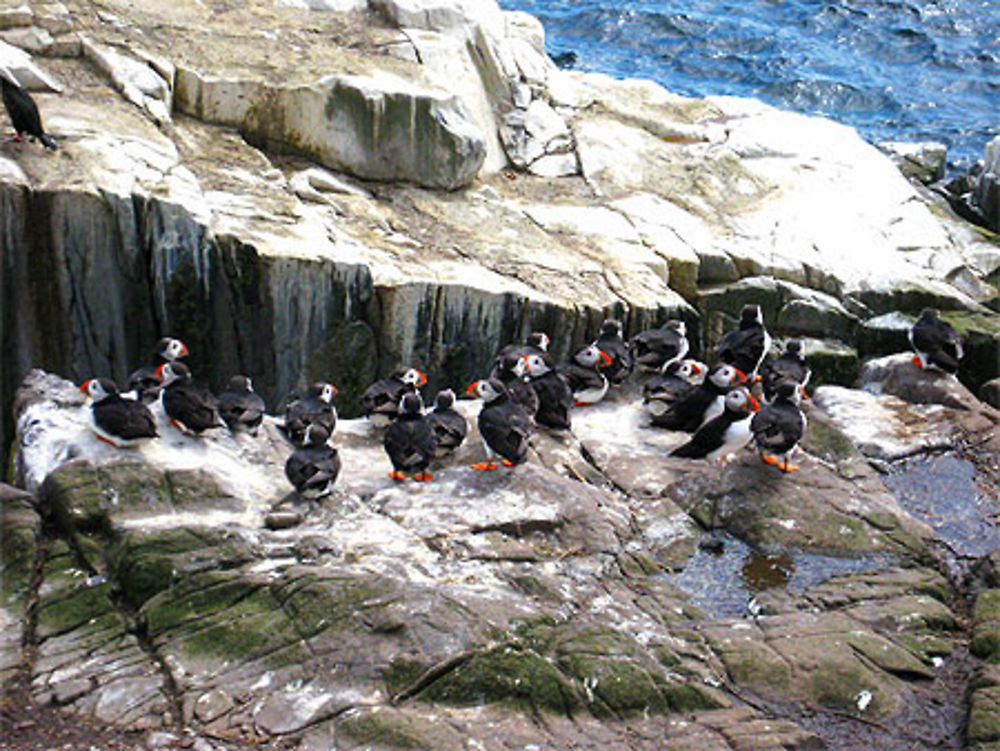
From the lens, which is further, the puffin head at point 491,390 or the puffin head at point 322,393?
the puffin head at point 322,393

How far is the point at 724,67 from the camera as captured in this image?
30562mm

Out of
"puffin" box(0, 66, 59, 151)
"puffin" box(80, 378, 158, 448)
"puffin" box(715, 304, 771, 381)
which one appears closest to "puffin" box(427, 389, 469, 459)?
"puffin" box(80, 378, 158, 448)

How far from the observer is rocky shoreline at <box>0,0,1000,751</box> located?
7.56 metres

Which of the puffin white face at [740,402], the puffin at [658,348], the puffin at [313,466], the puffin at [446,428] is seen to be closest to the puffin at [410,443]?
the puffin at [446,428]

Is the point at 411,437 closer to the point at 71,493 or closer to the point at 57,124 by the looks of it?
the point at 71,493

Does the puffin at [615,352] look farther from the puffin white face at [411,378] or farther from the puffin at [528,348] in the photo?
the puffin white face at [411,378]

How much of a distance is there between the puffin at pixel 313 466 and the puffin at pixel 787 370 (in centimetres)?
503

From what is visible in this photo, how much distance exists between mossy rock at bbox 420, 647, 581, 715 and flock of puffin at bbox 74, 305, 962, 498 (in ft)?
8.25

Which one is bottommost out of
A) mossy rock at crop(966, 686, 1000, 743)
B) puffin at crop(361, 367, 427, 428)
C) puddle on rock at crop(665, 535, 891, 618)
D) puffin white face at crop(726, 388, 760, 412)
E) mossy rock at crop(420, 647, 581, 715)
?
puddle on rock at crop(665, 535, 891, 618)

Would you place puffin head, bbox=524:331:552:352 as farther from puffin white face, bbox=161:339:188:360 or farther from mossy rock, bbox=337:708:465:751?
mossy rock, bbox=337:708:465:751

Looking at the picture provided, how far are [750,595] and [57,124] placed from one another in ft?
29.0

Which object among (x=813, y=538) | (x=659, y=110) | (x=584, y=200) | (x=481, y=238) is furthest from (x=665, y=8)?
(x=813, y=538)

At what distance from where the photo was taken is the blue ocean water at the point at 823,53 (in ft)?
93.7

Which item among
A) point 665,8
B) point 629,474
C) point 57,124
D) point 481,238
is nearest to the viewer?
point 629,474
